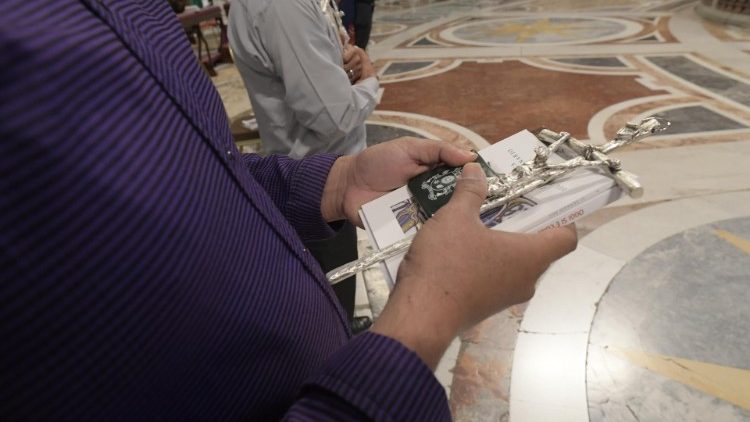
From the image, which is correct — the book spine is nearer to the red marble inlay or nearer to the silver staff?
the silver staff

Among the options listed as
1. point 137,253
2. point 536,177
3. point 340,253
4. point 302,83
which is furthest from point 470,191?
point 340,253

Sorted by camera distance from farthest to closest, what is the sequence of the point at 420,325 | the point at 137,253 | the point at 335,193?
the point at 335,193 → the point at 420,325 → the point at 137,253

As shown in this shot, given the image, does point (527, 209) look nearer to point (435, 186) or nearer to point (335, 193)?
point (435, 186)

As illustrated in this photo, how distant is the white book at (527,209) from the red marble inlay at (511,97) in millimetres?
1820

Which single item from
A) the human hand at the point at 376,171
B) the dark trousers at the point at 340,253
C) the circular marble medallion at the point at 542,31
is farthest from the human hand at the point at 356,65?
the circular marble medallion at the point at 542,31

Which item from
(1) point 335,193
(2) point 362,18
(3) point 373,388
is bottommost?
(2) point 362,18

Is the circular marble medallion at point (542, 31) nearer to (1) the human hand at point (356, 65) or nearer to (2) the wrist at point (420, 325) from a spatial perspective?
(1) the human hand at point (356, 65)

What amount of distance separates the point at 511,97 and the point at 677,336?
6.83 ft

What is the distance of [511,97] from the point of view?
9.43 ft

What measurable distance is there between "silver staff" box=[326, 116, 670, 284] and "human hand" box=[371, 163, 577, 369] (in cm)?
8

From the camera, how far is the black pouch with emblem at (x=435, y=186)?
0.58m

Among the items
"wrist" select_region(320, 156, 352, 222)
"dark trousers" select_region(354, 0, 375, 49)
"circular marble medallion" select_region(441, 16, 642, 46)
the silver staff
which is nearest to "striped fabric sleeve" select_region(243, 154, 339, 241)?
"wrist" select_region(320, 156, 352, 222)

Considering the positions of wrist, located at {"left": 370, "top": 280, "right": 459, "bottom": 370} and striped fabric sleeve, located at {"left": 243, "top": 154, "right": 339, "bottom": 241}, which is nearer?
wrist, located at {"left": 370, "top": 280, "right": 459, "bottom": 370}

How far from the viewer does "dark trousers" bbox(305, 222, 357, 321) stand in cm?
116
